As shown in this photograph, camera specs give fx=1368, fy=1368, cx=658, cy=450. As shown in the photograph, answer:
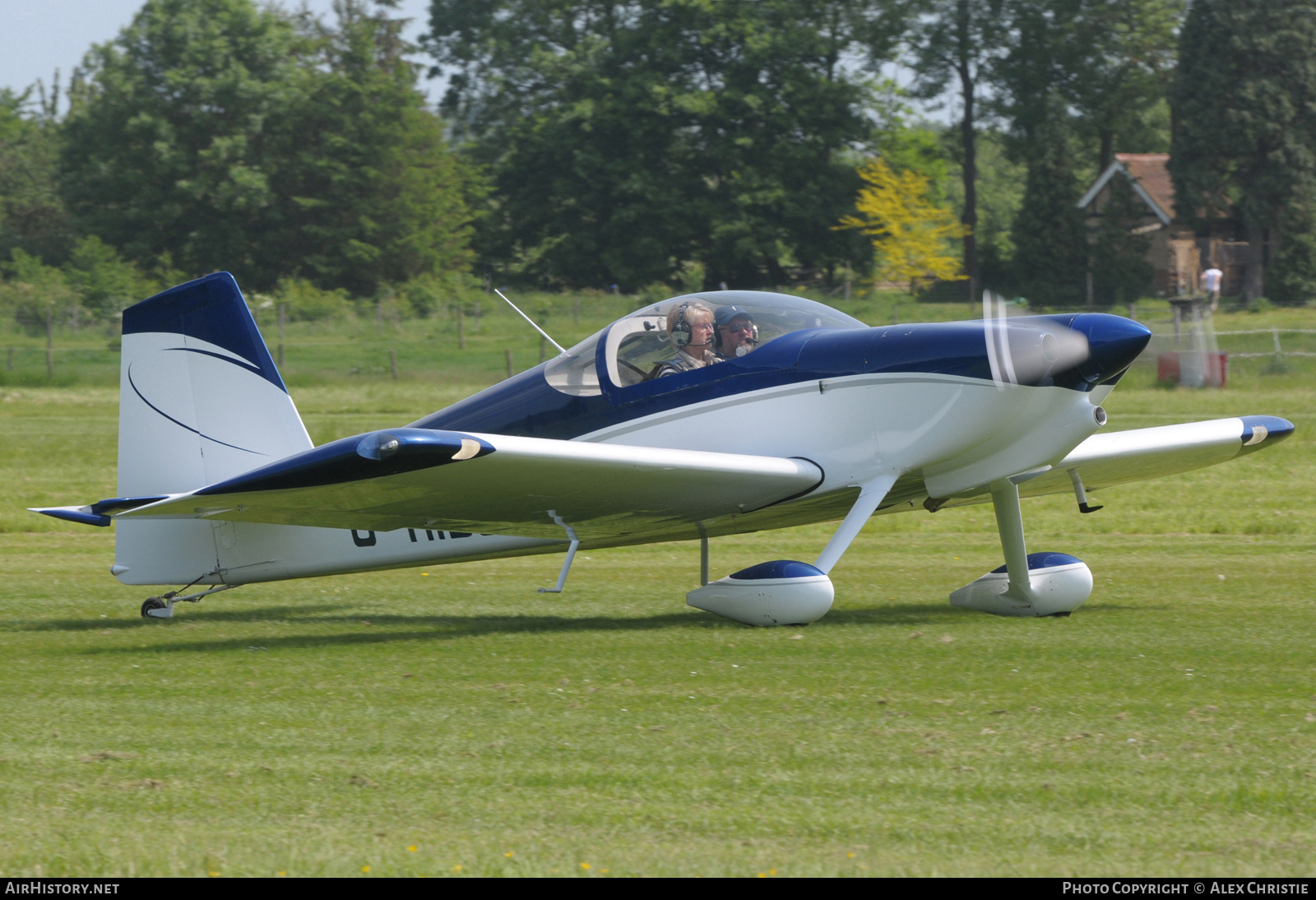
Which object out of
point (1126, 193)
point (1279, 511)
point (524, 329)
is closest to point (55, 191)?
point (524, 329)

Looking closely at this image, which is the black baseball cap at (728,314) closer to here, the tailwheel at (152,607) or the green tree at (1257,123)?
the tailwheel at (152,607)

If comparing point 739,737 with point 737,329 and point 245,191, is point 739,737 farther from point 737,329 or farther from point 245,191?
point 245,191

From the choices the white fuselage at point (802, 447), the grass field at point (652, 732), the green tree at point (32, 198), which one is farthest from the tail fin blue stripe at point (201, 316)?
the green tree at point (32, 198)

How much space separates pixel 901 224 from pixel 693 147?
35.1ft

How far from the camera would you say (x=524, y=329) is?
1939 inches

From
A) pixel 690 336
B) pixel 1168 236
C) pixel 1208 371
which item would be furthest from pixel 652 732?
pixel 1168 236

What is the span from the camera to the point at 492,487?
7.70 metres

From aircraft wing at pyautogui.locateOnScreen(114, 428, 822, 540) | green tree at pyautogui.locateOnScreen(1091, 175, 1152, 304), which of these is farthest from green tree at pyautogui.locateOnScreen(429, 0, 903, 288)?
aircraft wing at pyautogui.locateOnScreen(114, 428, 822, 540)

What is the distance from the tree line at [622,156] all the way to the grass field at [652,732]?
51448 millimetres

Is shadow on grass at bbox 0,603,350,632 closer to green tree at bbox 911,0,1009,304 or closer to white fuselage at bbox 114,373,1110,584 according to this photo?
white fuselage at bbox 114,373,1110,584

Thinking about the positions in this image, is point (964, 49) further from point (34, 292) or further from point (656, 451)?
point (656, 451)

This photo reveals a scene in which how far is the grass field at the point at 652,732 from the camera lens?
13.7 ft

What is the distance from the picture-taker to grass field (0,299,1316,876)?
13.7 ft

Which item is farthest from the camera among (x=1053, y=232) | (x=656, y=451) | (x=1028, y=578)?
(x=1053, y=232)
